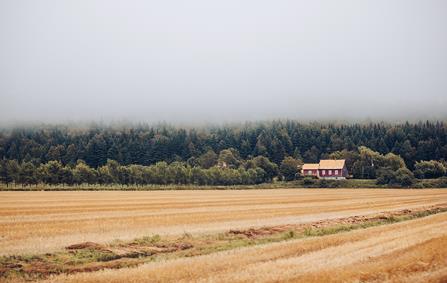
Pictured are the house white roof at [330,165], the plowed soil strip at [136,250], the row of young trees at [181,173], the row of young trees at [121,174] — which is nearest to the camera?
the plowed soil strip at [136,250]

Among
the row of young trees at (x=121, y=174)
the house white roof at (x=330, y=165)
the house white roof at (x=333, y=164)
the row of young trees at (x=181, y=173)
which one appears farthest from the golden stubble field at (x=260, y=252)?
the house white roof at (x=330, y=165)

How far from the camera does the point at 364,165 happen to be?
174 metres

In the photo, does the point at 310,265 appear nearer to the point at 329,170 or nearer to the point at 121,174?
the point at 121,174

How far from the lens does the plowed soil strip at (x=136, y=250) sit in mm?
19672

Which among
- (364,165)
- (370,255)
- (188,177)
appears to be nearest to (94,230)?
(370,255)

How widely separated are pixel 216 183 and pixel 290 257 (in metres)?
122

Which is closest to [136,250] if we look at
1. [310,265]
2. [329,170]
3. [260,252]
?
[260,252]

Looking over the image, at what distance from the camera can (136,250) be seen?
23.9m

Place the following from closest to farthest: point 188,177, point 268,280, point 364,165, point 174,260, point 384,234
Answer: point 268,280 < point 174,260 < point 384,234 < point 188,177 < point 364,165

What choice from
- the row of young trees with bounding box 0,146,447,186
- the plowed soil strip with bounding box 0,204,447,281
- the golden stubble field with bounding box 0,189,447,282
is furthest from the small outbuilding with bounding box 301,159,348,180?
the plowed soil strip with bounding box 0,204,447,281

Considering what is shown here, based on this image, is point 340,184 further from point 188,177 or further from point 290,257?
point 290,257

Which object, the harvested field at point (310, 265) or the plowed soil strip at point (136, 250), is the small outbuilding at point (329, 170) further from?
the harvested field at point (310, 265)

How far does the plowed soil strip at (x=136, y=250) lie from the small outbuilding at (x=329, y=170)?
14513cm

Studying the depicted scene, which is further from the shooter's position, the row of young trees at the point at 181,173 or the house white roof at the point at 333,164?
the house white roof at the point at 333,164
